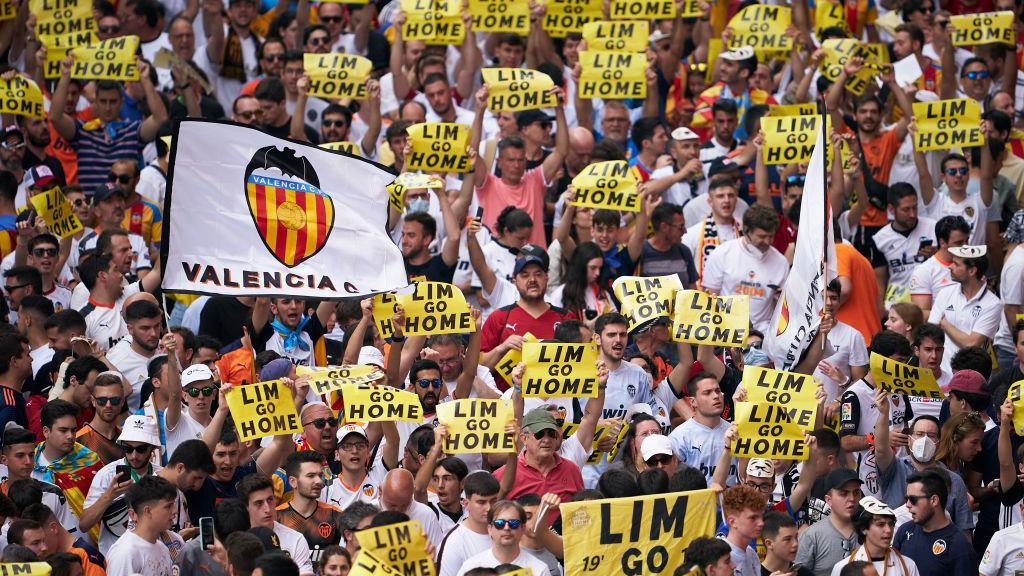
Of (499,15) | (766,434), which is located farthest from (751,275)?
(499,15)

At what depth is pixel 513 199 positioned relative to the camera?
15.8m

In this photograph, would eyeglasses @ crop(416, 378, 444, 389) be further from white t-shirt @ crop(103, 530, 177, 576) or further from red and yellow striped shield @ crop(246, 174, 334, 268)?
white t-shirt @ crop(103, 530, 177, 576)

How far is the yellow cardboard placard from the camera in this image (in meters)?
17.2

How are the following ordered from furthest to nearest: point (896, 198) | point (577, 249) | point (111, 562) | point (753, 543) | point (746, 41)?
1. point (746, 41)
2. point (896, 198)
3. point (577, 249)
4. point (753, 543)
5. point (111, 562)

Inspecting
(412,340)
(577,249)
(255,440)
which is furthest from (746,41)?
(255,440)

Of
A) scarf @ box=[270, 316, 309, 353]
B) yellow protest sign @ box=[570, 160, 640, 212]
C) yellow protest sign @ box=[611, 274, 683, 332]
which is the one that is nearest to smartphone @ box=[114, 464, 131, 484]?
scarf @ box=[270, 316, 309, 353]

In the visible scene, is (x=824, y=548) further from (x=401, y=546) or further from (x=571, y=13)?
(x=571, y=13)

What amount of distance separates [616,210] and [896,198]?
2518mm

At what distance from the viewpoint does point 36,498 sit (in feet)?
36.4

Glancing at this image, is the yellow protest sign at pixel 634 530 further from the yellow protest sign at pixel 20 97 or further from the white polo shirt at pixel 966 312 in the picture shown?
the yellow protest sign at pixel 20 97

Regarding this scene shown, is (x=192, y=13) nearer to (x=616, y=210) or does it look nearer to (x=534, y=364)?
(x=616, y=210)

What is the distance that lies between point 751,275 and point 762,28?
4.29 metres

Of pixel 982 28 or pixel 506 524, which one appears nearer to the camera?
pixel 506 524

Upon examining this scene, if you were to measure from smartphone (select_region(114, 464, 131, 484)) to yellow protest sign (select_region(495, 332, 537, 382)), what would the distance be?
2664 millimetres
